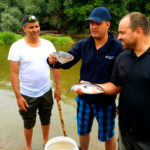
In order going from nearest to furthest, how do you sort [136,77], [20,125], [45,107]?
[136,77] < [45,107] < [20,125]

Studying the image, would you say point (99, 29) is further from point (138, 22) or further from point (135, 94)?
point (135, 94)

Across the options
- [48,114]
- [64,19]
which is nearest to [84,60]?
[48,114]

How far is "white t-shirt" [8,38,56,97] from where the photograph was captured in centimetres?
291

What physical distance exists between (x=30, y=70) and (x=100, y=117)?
131 centimetres

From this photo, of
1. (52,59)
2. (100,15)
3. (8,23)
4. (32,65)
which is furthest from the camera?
(8,23)

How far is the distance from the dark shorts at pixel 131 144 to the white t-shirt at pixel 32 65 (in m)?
1.51

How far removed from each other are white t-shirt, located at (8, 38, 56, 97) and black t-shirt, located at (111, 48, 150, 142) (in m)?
1.33

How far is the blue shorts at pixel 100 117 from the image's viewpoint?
2756mm

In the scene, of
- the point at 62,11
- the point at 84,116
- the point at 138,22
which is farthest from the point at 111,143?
the point at 62,11

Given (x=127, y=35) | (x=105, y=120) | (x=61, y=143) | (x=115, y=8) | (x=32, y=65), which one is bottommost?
(x=61, y=143)

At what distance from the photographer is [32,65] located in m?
2.98

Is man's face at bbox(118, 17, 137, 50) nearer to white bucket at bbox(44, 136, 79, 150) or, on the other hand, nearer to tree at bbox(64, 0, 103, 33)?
white bucket at bbox(44, 136, 79, 150)

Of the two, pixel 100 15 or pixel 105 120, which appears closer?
pixel 100 15

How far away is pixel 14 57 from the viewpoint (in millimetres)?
2893
